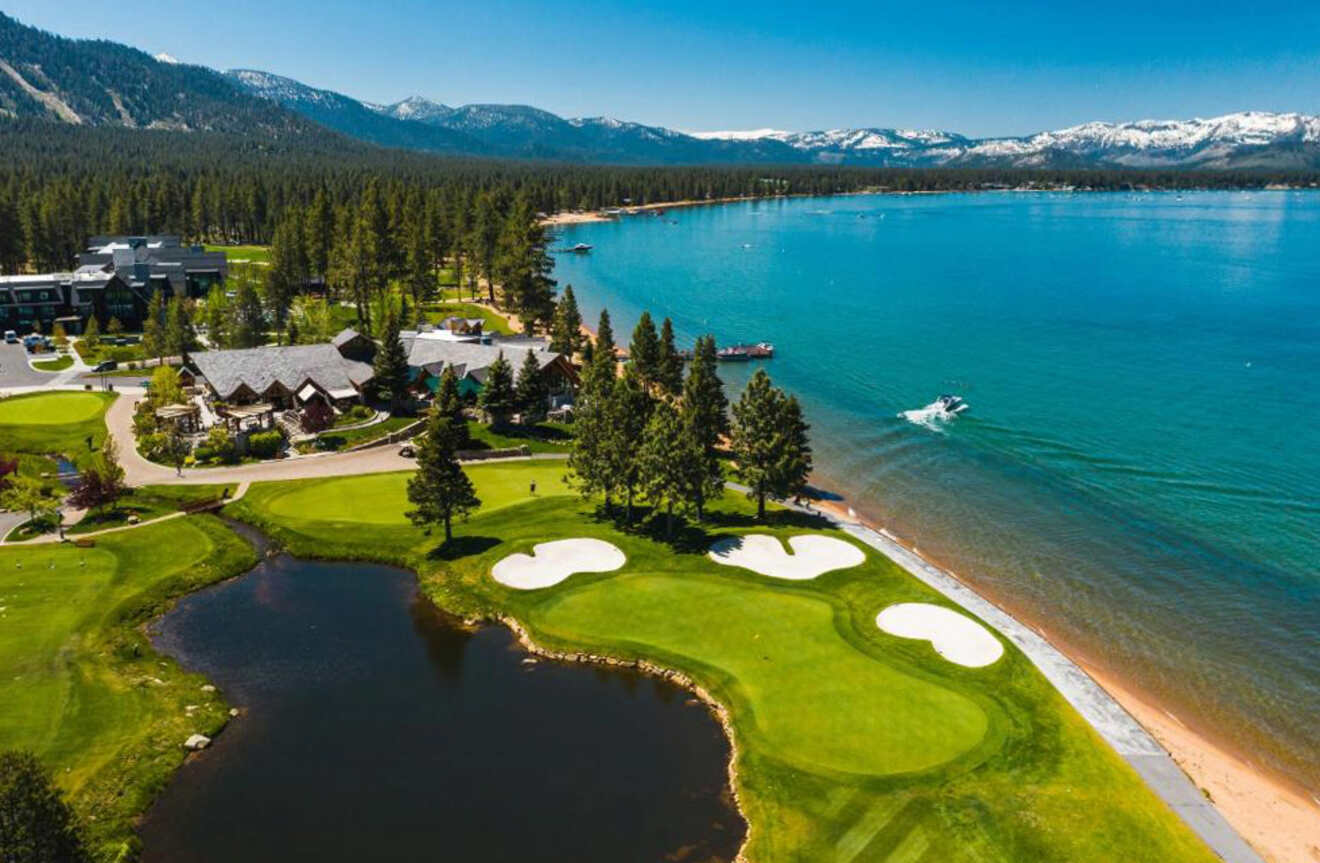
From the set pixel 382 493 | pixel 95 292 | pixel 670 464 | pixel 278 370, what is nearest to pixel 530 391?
pixel 382 493

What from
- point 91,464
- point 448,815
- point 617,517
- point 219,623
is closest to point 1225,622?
point 617,517

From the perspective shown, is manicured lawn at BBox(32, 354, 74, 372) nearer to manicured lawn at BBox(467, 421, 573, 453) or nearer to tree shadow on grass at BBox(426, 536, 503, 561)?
manicured lawn at BBox(467, 421, 573, 453)

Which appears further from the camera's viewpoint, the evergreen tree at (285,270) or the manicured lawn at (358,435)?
the evergreen tree at (285,270)

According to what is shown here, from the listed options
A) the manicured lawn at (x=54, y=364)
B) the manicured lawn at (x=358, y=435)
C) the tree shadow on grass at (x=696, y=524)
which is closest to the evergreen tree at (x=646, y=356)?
the manicured lawn at (x=358, y=435)

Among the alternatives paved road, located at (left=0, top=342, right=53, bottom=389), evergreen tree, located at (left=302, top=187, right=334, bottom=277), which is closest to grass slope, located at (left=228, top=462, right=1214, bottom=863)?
paved road, located at (left=0, top=342, right=53, bottom=389)

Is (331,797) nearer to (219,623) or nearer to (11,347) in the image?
(219,623)

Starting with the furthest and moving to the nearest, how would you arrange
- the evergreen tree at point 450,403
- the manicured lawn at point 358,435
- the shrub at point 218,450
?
the manicured lawn at point 358,435
the shrub at point 218,450
the evergreen tree at point 450,403

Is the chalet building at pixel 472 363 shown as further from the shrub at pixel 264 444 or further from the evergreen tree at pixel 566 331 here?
the shrub at pixel 264 444

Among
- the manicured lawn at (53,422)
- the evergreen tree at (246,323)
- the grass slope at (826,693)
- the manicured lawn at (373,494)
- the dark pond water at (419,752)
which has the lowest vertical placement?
the dark pond water at (419,752)
